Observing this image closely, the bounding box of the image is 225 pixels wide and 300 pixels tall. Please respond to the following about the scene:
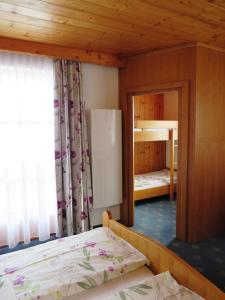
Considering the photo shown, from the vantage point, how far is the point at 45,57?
9.90 ft

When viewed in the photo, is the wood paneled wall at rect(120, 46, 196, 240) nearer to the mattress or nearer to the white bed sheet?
the mattress

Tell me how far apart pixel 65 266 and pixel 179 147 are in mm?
2025

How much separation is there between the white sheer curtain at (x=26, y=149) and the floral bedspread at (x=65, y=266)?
49.4 inches

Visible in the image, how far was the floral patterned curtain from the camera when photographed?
308 cm

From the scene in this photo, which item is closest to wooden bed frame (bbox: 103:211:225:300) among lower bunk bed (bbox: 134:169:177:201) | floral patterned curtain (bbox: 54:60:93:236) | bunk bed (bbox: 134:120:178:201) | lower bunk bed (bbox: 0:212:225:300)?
lower bunk bed (bbox: 0:212:225:300)

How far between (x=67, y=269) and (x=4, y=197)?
1.65 metres

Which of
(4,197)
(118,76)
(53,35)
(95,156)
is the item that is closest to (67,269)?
(4,197)

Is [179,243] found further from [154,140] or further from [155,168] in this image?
[155,168]

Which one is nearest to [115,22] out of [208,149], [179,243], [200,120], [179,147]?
[200,120]

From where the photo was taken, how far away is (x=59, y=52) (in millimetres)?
2982

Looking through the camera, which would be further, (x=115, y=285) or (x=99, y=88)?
(x=99, y=88)

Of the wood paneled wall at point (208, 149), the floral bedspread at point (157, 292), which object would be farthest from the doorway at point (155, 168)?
the floral bedspread at point (157, 292)

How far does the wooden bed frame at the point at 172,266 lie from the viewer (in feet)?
4.32

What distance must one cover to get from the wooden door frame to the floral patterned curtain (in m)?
0.63
